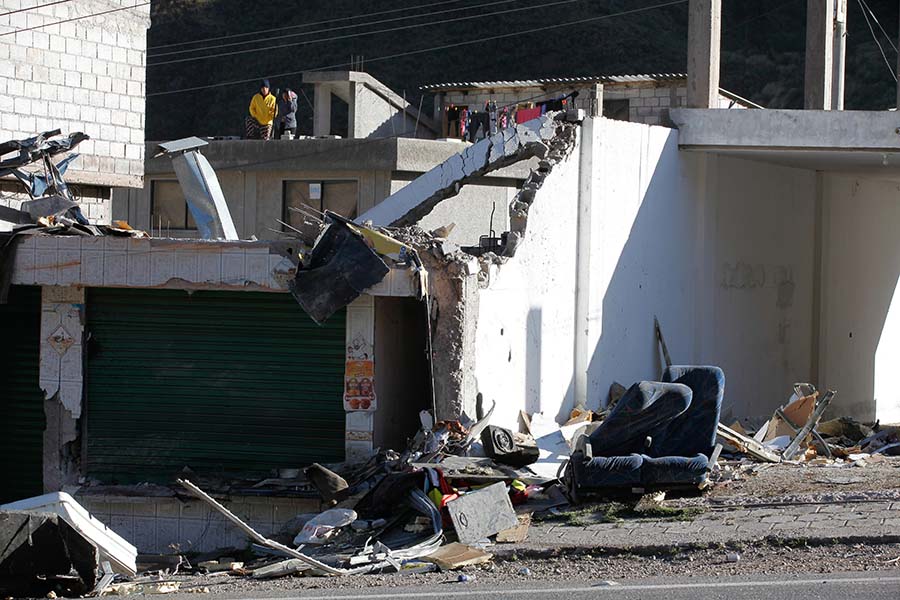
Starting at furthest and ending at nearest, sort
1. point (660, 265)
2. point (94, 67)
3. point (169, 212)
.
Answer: point (169, 212)
point (94, 67)
point (660, 265)

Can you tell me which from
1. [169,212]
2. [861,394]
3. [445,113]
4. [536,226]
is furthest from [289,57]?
[536,226]

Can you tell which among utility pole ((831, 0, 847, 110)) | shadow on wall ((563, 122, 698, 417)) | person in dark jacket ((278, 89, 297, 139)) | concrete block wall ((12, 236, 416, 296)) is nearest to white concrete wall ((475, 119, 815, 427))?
shadow on wall ((563, 122, 698, 417))

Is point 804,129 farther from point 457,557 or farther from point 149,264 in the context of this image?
point 457,557

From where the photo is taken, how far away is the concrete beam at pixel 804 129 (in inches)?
656

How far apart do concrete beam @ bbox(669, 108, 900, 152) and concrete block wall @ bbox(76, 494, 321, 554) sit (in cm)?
809

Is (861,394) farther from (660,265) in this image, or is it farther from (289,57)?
(289,57)

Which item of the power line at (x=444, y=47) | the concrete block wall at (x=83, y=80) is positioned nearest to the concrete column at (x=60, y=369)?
the concrete block wall at (x=83, y=80)

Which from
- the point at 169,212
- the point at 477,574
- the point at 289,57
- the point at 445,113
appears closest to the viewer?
the point at 477,574

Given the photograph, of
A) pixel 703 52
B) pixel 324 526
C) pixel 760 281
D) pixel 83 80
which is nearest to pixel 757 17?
pixel 760 281

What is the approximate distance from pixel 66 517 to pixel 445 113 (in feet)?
82.8

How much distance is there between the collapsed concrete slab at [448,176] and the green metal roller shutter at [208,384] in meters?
2.44

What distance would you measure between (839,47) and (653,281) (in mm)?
8876

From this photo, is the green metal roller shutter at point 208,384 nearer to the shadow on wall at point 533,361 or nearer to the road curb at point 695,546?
the shadow on wall at point 533,361

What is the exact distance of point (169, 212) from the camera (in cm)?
2692
